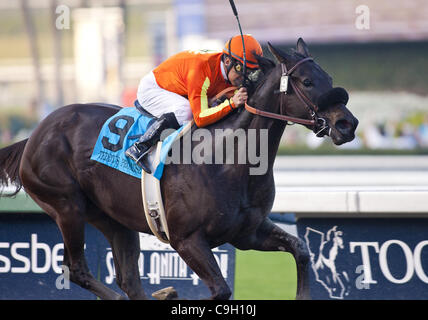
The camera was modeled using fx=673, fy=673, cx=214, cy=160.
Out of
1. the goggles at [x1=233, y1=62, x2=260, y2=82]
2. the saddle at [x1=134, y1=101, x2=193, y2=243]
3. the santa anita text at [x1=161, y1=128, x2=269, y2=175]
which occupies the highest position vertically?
the goggles at [x1=233, y1=62, x2=260, y2=82]

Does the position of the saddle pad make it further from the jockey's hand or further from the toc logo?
the toc logo

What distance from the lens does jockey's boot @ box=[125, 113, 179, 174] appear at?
343 centimetres

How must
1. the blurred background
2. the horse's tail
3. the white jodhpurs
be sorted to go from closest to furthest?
the white jodhpurs < the horse's tail < the blurred background

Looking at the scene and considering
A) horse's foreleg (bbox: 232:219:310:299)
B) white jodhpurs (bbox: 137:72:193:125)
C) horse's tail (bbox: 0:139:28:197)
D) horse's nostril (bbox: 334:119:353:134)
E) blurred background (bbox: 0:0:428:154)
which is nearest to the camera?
horse's nostril (bbox: 334:119:353:134)

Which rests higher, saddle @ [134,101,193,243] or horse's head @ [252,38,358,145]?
horse's head @ [252,38,358,145]

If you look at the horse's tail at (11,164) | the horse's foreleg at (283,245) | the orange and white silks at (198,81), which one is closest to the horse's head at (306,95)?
the orange and white silks at (198,81)

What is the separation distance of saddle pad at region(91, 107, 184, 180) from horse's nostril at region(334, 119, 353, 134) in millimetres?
1066

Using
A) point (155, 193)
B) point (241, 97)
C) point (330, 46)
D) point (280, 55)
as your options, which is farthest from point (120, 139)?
point (330, 46)

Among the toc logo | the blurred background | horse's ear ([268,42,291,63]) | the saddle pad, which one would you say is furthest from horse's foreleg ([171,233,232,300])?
the blurred background

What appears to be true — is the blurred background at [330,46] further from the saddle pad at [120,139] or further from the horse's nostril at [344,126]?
the horse's nostril at [344,126]

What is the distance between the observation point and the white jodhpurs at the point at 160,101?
3.53 metres

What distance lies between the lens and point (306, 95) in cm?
316

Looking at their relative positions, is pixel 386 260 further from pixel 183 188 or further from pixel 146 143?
pixel 146 143
